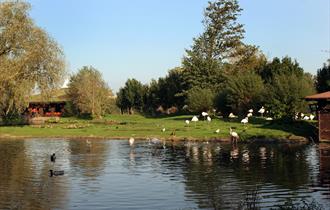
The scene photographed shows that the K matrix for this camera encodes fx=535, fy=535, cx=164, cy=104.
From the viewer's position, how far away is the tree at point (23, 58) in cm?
5622

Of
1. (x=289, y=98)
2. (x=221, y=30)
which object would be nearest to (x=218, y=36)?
(x=221, y=30)

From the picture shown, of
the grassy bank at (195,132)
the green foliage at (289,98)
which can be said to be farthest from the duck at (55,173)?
the green foliage at (289,98)

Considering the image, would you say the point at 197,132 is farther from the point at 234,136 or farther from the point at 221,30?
the point at 221,30

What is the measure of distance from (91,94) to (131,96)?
23446 millimetres

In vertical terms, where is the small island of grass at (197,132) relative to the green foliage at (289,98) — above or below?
below

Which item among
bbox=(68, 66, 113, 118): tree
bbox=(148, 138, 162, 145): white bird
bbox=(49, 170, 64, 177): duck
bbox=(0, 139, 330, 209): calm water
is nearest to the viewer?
bbox=(0, 139, 330, 209): calm water

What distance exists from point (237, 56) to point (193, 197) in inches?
3333

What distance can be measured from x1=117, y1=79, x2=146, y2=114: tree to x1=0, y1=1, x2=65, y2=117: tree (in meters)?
50.4

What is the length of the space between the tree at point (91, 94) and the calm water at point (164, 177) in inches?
1906

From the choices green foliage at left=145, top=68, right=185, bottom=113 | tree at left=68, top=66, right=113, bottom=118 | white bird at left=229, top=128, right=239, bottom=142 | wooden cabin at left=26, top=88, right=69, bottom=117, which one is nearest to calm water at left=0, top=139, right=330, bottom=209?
white bird at left=229, top=128, right=239, bottom=142

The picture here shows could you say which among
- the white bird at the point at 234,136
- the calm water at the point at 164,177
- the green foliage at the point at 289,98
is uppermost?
the green foliage at the point at 289,98

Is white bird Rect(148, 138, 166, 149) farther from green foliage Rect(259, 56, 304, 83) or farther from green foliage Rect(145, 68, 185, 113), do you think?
green foliage Rect(145, 68, 185, 113)

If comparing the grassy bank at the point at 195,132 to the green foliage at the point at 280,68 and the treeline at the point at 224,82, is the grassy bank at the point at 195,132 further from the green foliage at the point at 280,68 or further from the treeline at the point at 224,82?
the green foliage at the point at 280,68

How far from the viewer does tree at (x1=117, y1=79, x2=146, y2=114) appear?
11094 centimetres
